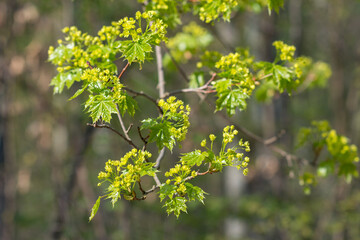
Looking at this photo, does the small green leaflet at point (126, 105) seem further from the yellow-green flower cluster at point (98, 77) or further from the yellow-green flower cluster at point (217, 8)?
the yellow-green flower cluster at point (217, 8)

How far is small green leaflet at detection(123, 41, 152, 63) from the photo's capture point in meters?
1.94

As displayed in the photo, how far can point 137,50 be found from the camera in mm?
1971

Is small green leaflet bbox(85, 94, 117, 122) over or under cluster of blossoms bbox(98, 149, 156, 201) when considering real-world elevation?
over

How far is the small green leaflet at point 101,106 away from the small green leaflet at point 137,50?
24 centimetres

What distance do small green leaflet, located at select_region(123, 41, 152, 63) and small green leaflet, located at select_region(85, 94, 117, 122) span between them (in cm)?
24

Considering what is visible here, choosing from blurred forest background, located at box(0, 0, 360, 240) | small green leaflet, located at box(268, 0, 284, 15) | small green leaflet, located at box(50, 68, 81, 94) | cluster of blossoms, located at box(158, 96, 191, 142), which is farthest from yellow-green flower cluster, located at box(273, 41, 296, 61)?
blurred forest background, located at box(0, 0, 360, 240)

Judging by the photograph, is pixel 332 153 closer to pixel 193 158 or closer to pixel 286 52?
pixel 286 52

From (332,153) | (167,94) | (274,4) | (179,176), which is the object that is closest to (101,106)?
(179,176)

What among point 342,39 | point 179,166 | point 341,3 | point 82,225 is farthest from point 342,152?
point 82,225

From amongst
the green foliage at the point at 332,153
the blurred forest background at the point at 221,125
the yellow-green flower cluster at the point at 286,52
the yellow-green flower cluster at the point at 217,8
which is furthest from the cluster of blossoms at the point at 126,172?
the blurred forest background at the point at 221,125

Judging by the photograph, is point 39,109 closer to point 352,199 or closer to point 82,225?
point 82,225

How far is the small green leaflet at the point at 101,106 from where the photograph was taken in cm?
188

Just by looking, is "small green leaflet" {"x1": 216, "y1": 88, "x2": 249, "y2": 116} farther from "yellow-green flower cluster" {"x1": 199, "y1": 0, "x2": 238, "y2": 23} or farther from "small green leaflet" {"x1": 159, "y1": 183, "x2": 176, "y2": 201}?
"small green leaflet" {"x1": 159, "y1": 183, "x2": 176, "y2": 201}

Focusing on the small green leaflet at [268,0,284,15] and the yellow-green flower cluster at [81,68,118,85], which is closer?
the yellow-green flower cluster at [81,68,118,85]
